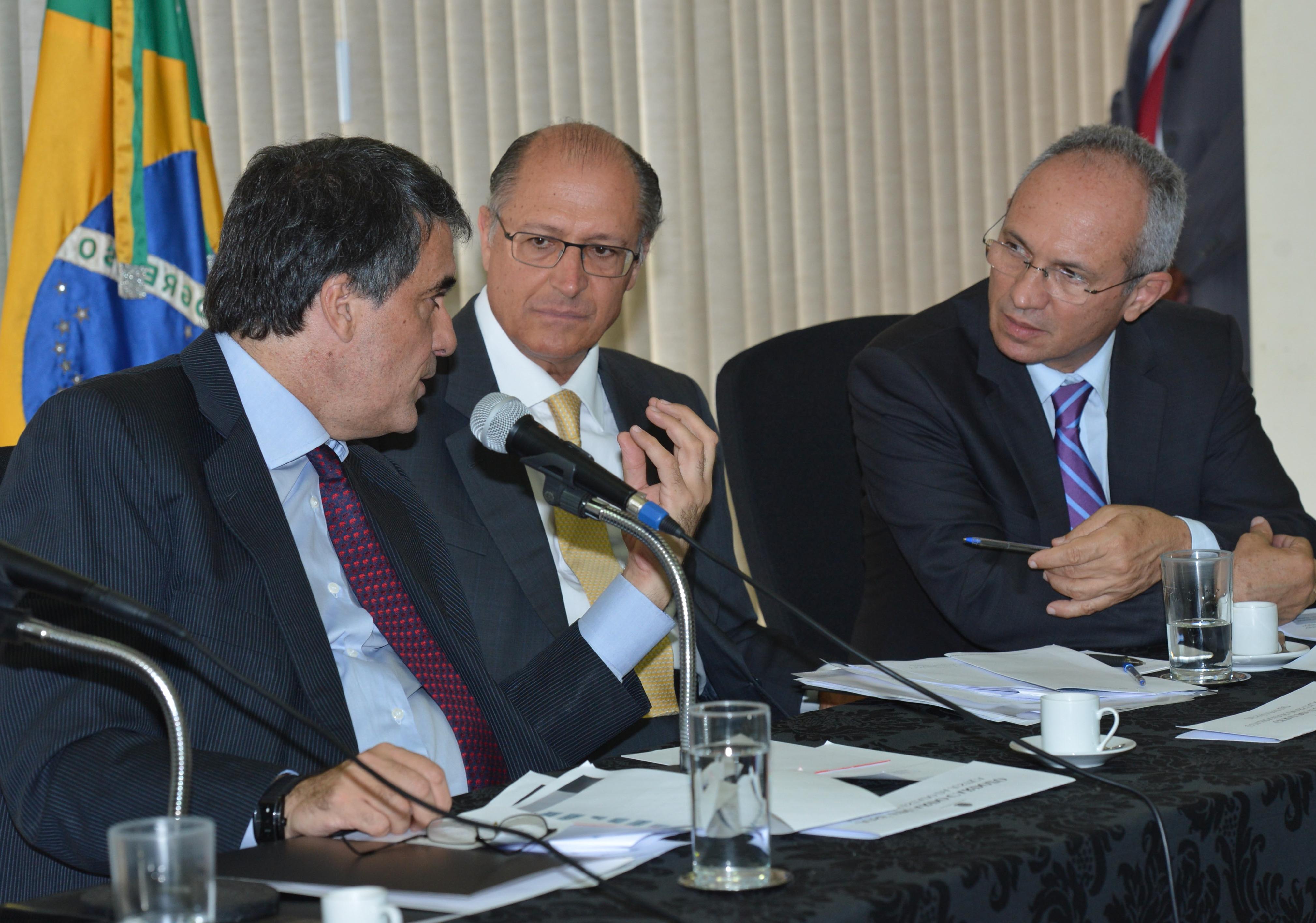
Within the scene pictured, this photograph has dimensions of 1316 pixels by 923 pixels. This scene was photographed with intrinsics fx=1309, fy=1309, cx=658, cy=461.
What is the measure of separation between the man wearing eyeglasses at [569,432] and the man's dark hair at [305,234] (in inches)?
16.2

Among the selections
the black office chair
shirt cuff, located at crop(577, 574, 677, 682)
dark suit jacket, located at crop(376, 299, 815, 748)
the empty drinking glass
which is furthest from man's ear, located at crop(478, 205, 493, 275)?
the empty drinking glass

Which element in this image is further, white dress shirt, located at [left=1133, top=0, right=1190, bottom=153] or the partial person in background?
white dress shirt, located at [left=1133, top=0, right=1190, bottom=153]

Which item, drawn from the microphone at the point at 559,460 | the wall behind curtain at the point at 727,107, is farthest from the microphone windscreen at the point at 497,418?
the wall behind curtain at the point at 727,107

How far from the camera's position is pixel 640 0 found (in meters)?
3.52

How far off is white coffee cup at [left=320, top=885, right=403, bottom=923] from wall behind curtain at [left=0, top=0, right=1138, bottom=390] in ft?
8.39

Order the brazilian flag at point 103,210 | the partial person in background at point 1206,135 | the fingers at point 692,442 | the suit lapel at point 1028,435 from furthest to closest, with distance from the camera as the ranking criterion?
the partial person in background at point 1206,135 → the brazilian flag at point 103,210 → the suit lapel at point 1028,435 → the fingers at point 692,442

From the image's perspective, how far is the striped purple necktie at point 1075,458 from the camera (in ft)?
7.04

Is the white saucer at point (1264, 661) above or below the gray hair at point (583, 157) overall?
below

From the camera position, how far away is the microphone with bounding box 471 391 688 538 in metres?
1.21

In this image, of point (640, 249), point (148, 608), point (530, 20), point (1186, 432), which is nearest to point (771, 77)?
point (530, 20)

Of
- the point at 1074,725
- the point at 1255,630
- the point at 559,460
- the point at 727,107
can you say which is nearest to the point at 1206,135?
the point at 727,107

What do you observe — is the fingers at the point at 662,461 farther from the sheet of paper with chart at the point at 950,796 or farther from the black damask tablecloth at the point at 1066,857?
the sheet of paper with chart at the point at 950,796

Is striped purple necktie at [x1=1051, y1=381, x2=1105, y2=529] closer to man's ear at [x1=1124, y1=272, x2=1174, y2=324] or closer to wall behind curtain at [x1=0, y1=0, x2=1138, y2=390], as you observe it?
man's ear at [x1=1124, y1=272, x2=1174, y2=324]

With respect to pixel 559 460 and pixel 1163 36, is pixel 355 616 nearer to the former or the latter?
pixel 559 460
